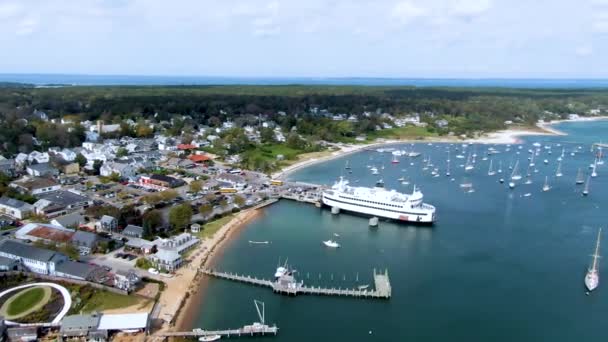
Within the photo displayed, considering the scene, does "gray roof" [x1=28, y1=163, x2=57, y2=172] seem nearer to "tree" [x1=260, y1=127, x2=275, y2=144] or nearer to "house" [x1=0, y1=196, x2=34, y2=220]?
"house" [x1=0, y1=196, x2=34, y2=220]

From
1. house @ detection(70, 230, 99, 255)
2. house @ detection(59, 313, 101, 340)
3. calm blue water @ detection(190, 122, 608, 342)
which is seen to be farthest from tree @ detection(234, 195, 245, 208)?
house @ detection(59, 313, 101, 340)

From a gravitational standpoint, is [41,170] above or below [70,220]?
above

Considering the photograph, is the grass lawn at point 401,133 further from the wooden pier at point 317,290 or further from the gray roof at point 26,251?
the gray roof at point 26,251

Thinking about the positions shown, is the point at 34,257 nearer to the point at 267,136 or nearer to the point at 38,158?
the point at 38,158

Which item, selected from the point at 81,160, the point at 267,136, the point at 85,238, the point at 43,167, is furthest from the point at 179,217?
the point at 267,136

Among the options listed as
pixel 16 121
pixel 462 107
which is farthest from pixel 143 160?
pixel 462 107

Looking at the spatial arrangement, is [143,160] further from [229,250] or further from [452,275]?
[452,275]
